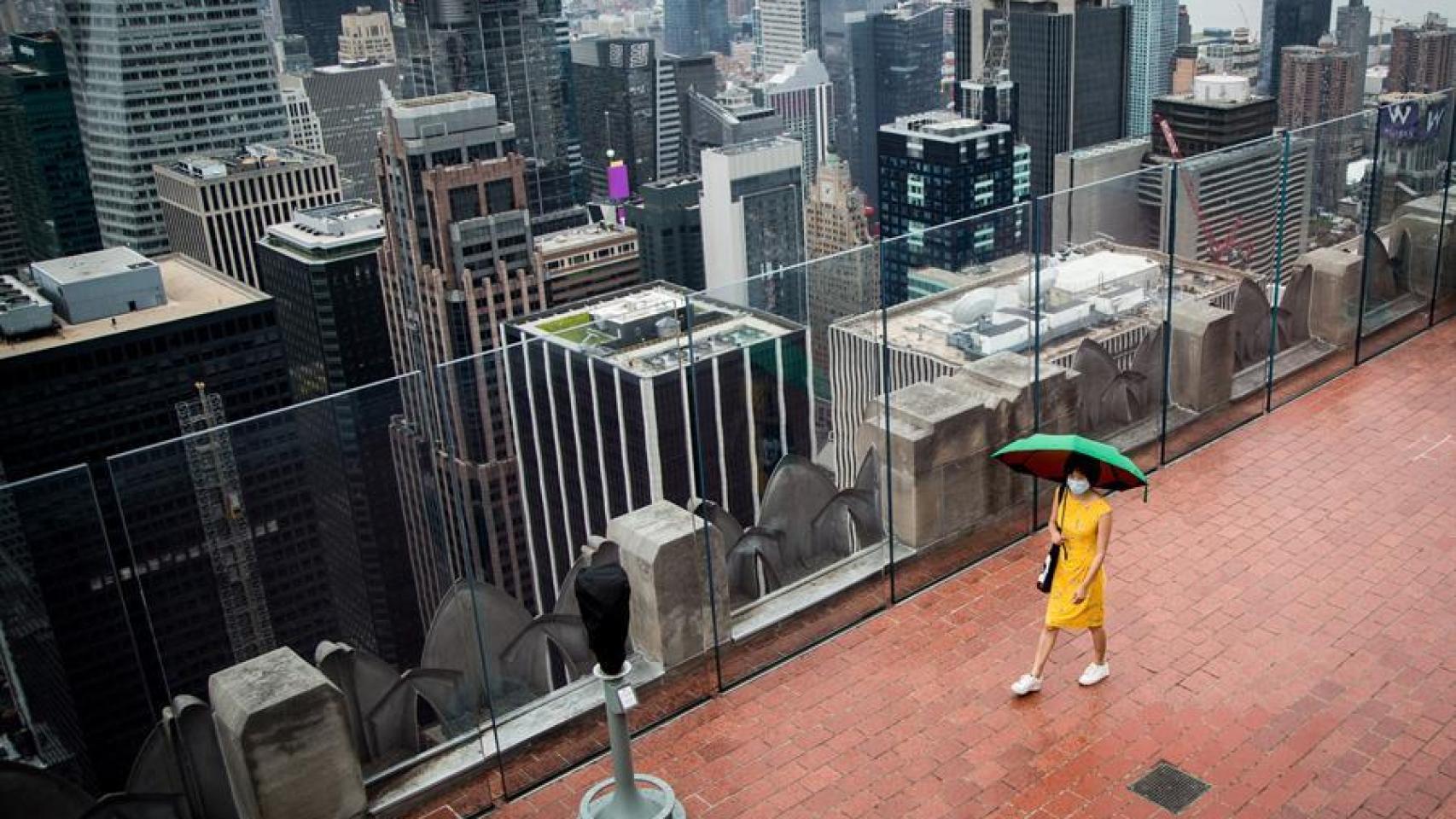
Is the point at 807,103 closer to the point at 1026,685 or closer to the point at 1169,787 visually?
the point at 1026,685

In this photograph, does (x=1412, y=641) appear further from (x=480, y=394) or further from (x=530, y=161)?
(x=530, y=161)

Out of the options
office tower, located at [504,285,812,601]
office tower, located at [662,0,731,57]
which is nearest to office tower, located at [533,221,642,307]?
office tower, located at [662,0,731,57]

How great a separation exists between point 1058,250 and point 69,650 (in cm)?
540

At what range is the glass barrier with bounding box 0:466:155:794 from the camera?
4.84m

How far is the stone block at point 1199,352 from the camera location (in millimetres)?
8742

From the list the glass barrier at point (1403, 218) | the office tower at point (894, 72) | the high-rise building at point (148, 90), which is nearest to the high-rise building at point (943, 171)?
the office tower at point (894, 72)

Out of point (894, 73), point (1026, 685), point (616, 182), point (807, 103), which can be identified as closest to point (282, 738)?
point (1026, 685)

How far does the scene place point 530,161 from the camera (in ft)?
429

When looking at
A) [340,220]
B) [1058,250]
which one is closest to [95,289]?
[340,220]

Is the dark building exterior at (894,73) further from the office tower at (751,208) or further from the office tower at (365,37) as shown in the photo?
the office tower at (365,37)

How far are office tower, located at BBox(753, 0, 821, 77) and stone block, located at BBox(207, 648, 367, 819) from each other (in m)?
170

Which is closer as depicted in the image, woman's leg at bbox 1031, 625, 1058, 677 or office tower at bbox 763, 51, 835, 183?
woman's leg at bbox 1031, 625, 1058, 677

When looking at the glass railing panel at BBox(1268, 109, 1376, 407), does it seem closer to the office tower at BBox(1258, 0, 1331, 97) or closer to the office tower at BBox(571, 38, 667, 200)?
the office tower at BBox(1258, 0, 1331, 97)

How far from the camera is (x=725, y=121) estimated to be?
5812 inches
